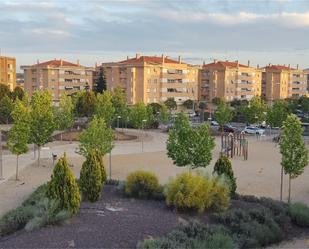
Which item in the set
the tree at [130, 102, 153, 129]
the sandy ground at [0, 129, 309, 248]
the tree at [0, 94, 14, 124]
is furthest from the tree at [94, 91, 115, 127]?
the tree at [0, 94, 14, 124]

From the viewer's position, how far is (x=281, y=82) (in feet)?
353

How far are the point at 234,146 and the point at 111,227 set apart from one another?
23.8m

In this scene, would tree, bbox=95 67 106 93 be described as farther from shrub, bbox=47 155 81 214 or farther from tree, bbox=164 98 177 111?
shrub, bbox=47 155 81 214

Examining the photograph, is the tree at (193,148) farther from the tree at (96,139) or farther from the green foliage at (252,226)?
the green foliage at (252,226)

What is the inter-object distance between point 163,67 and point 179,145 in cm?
5901

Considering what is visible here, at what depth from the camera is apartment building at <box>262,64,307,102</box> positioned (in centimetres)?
10775

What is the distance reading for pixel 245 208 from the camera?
1625 centimetres

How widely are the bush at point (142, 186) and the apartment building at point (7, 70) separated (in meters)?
69.1

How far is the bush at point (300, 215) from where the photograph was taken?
611 inches

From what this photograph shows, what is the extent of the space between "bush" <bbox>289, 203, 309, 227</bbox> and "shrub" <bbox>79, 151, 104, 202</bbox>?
6.39m

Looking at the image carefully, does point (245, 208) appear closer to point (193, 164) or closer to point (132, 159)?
point (193, 164)

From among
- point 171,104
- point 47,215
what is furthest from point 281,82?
point 47,215

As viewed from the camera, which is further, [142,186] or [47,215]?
[142,186]

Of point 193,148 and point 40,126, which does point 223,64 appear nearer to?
point 40,126
